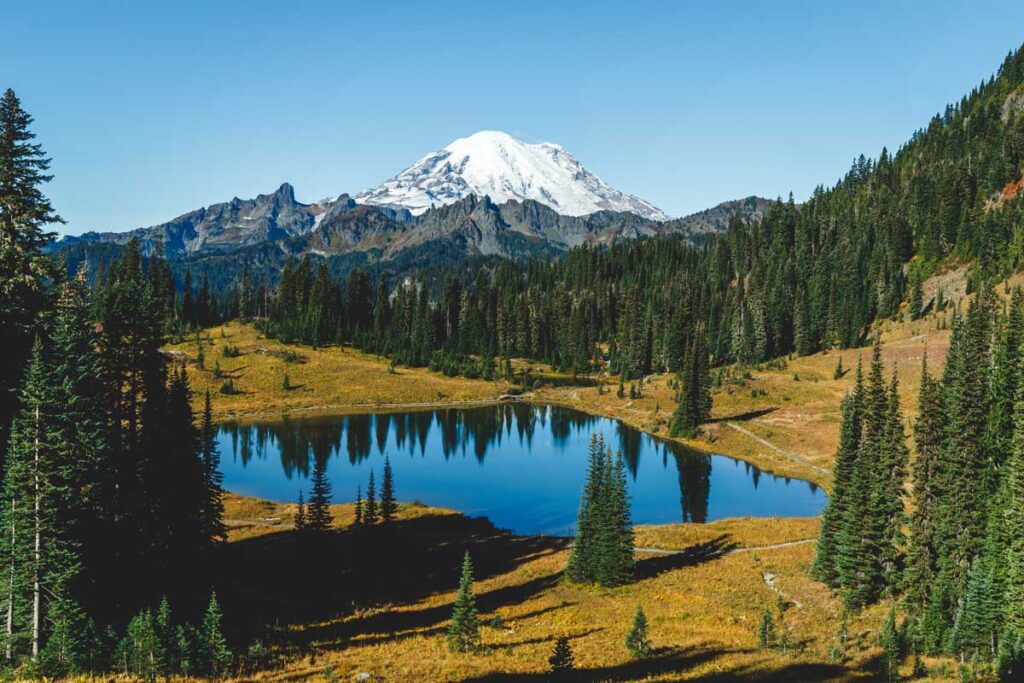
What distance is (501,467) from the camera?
3425 inches

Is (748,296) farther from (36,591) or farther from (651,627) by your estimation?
(36,591)

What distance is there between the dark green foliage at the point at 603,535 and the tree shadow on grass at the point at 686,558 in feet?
9.25

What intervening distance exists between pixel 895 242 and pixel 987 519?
15295 cm

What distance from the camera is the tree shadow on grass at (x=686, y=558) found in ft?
148

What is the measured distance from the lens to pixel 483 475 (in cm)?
8319

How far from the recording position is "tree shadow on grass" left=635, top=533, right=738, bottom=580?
45.2m

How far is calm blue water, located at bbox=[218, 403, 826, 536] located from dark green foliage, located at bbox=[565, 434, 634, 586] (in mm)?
17097

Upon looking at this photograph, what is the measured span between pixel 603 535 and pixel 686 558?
9.32 m

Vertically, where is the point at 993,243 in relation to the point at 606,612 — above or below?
above

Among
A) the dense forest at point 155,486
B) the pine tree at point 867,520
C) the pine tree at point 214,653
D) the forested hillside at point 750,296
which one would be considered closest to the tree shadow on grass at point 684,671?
the dense forest at point 155,486

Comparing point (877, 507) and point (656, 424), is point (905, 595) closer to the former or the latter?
point (877, 507)

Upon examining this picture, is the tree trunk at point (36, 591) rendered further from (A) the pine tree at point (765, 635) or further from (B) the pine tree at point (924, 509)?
(B) the pine tree at point (924, 509)

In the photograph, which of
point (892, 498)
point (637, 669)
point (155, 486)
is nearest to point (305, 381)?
point (155, 486)

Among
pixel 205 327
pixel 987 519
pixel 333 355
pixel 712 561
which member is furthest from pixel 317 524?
pixel 205 327
